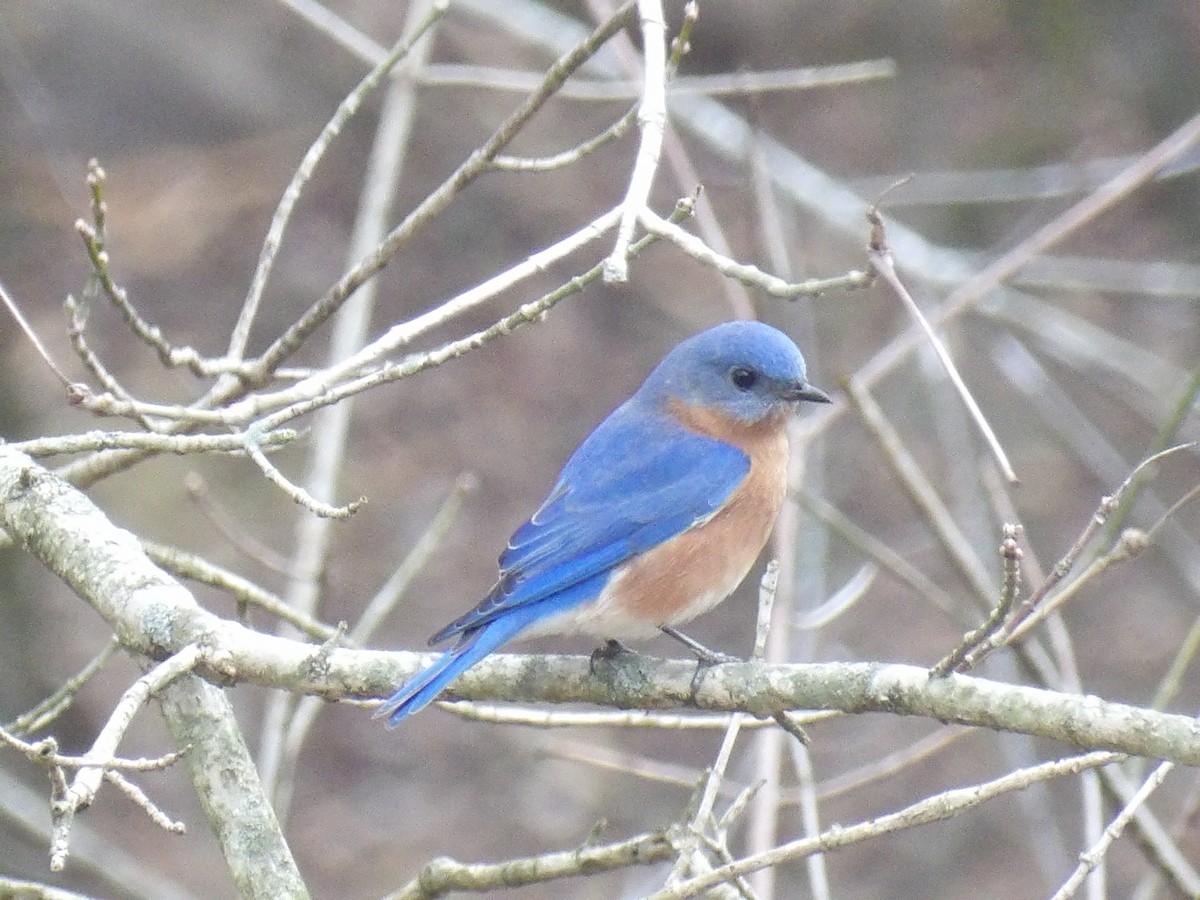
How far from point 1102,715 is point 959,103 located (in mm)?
7620

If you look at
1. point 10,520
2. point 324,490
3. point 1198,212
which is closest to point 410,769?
→ point 324,490

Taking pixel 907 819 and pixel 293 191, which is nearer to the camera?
pixel 907 819

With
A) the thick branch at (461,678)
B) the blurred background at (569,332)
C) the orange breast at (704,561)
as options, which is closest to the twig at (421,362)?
the thick branch at (461,678)

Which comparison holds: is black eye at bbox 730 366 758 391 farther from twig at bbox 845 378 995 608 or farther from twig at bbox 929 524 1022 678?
twig at bbox 929 524 1022 678

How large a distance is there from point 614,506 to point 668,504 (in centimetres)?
15

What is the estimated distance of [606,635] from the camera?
3791 mm

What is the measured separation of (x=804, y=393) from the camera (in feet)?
13.7

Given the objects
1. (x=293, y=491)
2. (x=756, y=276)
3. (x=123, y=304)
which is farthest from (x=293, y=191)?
(x=756, y=276)

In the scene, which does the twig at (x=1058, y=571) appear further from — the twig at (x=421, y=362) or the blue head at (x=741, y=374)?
the blue head at (x=741, y=374)

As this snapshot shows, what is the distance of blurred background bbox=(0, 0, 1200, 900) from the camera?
21.8 feet

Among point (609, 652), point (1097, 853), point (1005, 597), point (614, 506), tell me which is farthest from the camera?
point (614, 506)

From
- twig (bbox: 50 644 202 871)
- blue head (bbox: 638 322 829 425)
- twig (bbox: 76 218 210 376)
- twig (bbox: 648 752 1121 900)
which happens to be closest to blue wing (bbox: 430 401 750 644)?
blue head (bbox: 638 322 829 425)

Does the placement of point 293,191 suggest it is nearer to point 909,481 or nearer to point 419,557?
point 419,557

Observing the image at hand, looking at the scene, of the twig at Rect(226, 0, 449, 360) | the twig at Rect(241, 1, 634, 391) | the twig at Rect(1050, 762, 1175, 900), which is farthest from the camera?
the twig at Rect(226, 0, 449, 360)
